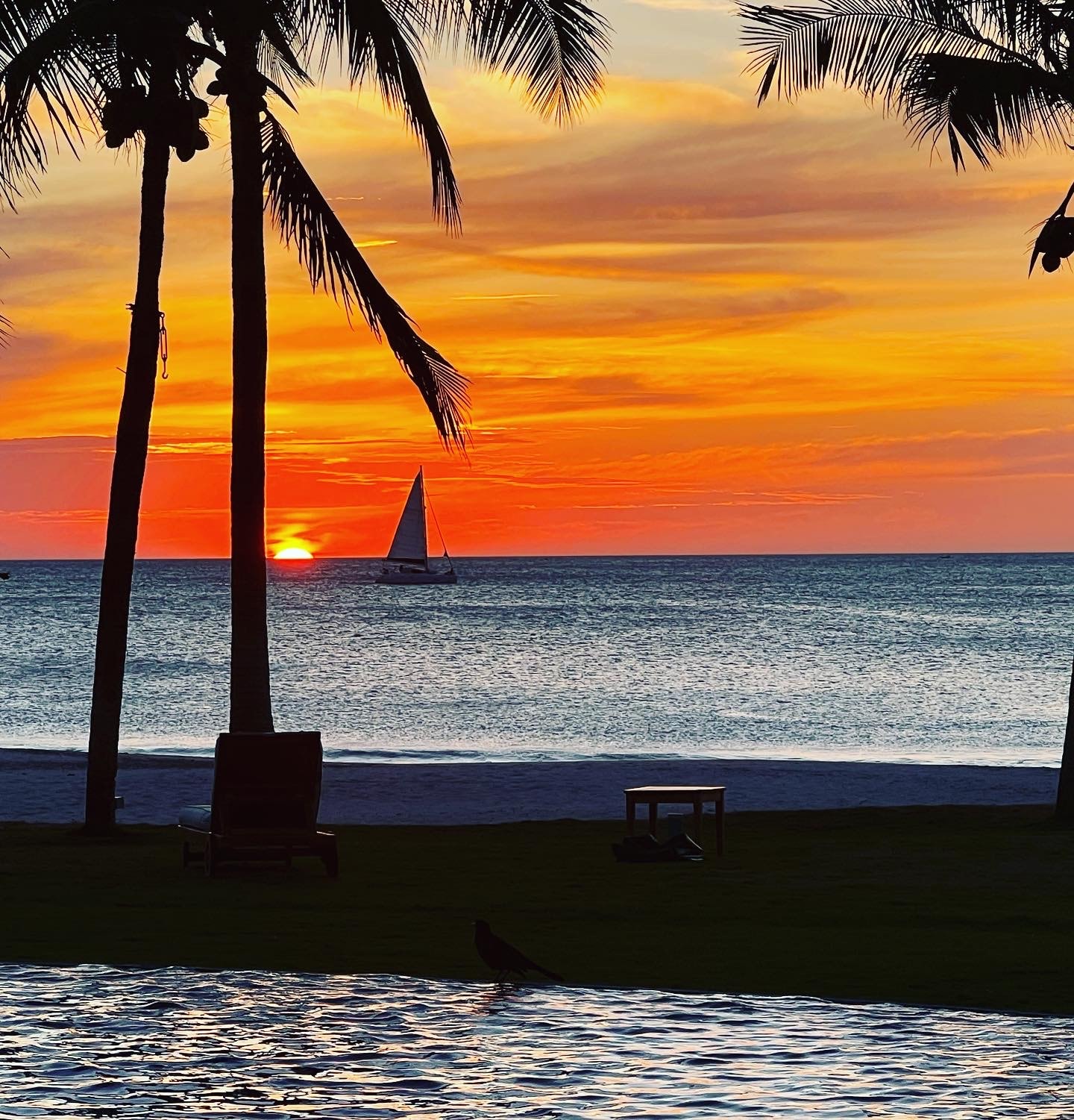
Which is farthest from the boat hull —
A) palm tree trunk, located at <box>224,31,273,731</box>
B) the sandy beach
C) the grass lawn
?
the grass lawn

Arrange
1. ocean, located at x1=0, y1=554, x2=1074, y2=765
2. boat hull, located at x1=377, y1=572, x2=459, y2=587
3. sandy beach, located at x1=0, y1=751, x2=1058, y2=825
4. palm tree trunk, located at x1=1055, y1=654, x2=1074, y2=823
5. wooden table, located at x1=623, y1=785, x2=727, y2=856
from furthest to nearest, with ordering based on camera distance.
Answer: boat hull, located at x1=377, y1=572, x2=459, y2=587, ocean, located at x1=0, y1=554, x2=1074, y2=765, sandy beach, located at x1=0, y1=751, x2=1058, y2=825, palm tree trunk, located at x1=1055, y1=654, x2=1074, y2=823, wooden table, located at x1=623, y1=785, x2=727, y2=856

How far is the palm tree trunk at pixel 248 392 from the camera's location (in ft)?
49.8

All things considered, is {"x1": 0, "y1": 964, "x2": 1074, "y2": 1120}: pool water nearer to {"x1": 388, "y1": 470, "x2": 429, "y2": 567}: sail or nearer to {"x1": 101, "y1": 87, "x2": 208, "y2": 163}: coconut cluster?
{"x1": 101, "y1": 87, "x2": 208, "y2": 163}: coconut cluster

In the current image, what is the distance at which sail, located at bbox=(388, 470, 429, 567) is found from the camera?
122 meters

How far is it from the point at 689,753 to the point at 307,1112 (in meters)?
28.7

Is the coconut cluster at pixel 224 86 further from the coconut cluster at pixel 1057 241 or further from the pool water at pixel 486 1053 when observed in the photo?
the pool water at pixel 486 1053

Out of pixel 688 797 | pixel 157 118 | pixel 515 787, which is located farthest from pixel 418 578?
pixel 157 118

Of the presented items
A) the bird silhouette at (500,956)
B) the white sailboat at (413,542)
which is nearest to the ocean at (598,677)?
the white sailboat at (413,542)

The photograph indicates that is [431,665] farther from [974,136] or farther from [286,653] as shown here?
[974,136]

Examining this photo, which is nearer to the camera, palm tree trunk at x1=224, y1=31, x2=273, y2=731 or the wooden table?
the wooden table

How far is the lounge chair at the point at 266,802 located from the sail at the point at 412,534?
352 feet

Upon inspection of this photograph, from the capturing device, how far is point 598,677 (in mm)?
59844

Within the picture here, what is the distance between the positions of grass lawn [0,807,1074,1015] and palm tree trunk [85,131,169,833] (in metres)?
1.13

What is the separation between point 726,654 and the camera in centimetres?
7131
